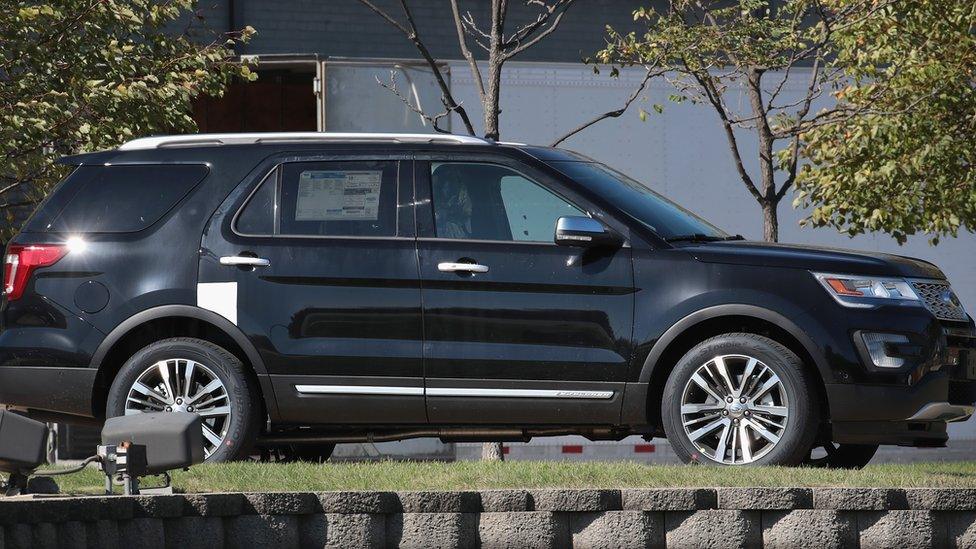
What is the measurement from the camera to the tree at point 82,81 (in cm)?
1291

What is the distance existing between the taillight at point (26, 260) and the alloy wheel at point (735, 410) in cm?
344

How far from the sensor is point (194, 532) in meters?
6.81

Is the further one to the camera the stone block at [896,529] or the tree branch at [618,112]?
the tree branch at [618,112]

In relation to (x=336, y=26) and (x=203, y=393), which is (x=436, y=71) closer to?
(x=203, y=393)

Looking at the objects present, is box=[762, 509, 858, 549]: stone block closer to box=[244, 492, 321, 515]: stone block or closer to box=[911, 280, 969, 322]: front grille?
box=[911, 280, 969, 322]: front grille

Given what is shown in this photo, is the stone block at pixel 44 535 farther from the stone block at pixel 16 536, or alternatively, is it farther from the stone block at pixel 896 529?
the stone block at pixel 896 529

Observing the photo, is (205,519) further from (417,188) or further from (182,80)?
(182,80)

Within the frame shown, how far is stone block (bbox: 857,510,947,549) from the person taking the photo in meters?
7.18

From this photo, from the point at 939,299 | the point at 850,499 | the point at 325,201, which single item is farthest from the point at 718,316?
the point at 325,201

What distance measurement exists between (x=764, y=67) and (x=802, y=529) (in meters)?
7.46

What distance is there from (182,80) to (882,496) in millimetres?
8365

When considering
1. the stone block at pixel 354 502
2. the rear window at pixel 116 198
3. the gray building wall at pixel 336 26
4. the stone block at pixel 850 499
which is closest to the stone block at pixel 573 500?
the stone block at pixel 354 502

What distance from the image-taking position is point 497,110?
1323 cm

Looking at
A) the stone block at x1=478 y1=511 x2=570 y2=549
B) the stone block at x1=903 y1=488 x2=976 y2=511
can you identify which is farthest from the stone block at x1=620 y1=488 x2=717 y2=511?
the stone block at x1=903 y1=488 x2=976 y2=511
